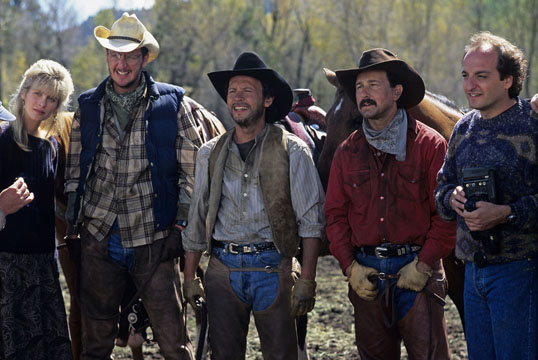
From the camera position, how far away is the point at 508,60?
11.1ft

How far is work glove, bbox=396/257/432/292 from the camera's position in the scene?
12.0 feet

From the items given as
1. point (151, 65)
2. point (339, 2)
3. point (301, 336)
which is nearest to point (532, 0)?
point (339, 2)

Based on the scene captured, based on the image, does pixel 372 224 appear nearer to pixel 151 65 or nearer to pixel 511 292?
pixel 511 292

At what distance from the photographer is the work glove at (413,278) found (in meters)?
3.66

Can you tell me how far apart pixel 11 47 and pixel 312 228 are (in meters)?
45.0

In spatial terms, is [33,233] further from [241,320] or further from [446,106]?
[446,106]

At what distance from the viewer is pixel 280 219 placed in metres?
4.02

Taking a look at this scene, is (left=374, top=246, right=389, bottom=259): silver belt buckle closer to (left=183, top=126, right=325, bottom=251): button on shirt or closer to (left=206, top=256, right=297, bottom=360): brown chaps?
(left=183, top=126, right=325, bottom=251): button on shirt

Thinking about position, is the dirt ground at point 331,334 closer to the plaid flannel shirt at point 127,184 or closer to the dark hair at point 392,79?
the plaid flannel shirt at point 127,184

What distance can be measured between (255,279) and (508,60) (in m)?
1.79

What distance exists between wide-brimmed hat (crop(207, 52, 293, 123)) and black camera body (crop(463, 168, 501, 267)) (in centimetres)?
139

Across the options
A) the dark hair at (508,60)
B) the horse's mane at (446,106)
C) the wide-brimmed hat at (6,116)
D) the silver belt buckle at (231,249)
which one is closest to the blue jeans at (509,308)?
the dark hair at (508,60)

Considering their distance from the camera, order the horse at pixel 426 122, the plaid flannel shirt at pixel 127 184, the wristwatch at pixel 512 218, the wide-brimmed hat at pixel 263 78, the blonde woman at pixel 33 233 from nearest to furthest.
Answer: the wristwatch at pixel 512 218 < the wide-brimmed hat at pixel 263 78 < the blonde woman at pixel 33 233 < the plaid flannel shirt at pixel 127 184 < the horse at pixel 426 122

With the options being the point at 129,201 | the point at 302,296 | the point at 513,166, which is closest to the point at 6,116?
the point at 129,201
